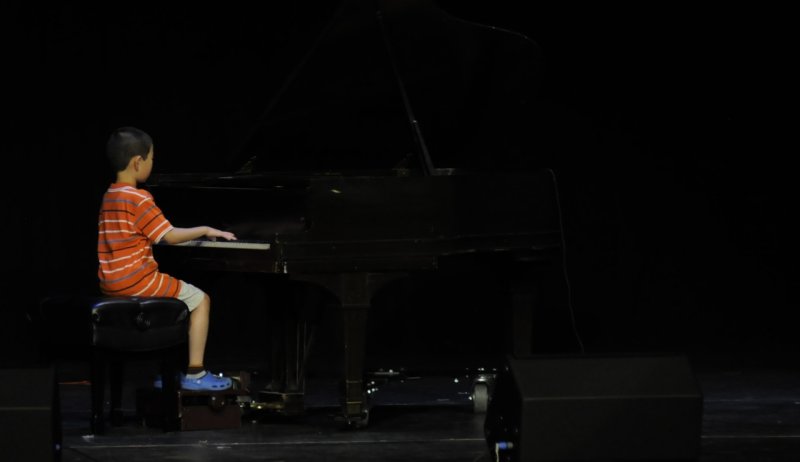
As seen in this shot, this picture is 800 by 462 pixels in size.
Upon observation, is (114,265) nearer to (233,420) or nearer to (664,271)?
(233,420)

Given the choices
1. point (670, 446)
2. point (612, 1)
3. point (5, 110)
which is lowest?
point (670, 446)

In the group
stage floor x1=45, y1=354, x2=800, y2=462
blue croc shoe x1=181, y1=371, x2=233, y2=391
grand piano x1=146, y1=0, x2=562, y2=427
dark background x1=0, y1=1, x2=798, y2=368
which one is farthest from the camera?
dark background x1=0, y1=1, x2=798, y2=368

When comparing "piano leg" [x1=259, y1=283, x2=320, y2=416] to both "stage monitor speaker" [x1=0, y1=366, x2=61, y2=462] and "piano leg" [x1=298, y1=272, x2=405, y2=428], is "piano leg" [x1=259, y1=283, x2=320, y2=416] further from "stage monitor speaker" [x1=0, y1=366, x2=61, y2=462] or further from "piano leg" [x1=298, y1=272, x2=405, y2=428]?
"stage monitor speaker" [x1=0, y1=366, x2=61, y2=462]

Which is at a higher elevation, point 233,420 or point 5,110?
point 5,110

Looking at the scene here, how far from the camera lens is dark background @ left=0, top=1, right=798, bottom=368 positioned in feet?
27.0

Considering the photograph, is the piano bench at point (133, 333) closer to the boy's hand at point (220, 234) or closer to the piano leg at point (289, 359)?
the boy's hand at point (220, 234)

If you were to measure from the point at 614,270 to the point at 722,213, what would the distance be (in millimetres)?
649

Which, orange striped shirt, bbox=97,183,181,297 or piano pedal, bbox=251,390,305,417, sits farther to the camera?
piano pedal, bbox=251,390,305,417

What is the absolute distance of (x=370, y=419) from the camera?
6605 mm

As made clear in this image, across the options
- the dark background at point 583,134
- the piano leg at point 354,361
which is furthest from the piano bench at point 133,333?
the dark background at point 583,134

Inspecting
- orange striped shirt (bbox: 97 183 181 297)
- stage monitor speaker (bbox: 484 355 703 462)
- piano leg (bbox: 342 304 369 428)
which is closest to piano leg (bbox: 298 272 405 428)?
piano leg (bbox: 342 304 369 428)

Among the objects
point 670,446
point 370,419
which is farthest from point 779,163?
point 670,446

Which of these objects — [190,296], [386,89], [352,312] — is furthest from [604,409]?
[386,89]

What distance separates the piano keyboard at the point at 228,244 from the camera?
6168 millimetres
